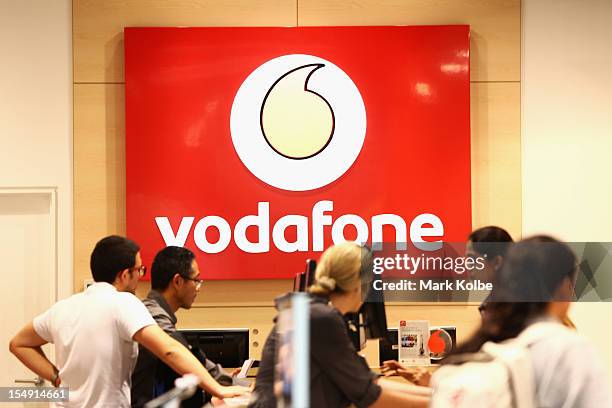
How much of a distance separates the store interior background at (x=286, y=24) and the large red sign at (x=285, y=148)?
0.14m

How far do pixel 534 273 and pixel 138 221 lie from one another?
11.6 feet

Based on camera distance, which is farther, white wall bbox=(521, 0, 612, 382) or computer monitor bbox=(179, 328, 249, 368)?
white wall bbox=(521, 0, 612, 382)

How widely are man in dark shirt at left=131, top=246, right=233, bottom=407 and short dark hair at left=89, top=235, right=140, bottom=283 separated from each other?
9.3 inches

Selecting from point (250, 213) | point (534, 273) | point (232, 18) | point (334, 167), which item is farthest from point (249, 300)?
point (534, 273)

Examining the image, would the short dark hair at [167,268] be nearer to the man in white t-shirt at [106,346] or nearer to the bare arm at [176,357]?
the man in white t-shirt at [106,346]

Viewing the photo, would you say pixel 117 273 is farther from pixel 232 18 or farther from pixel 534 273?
pixel 232 18

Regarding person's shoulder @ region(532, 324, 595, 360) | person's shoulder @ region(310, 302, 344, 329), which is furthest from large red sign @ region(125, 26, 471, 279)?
person's shoulder @ region(532, 324, 595, 360)

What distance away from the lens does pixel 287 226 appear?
5.30 meters

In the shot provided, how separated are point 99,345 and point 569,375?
1.77 m

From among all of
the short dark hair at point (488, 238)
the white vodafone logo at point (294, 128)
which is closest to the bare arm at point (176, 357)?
the short dark hair at point (488, 238)

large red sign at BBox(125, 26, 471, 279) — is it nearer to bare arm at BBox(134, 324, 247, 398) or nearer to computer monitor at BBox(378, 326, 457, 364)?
computer monitor at BBox(378, 326, 457, 364)

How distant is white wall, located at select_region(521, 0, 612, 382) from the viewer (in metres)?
5.40

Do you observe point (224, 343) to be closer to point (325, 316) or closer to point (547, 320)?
point (325, 316)

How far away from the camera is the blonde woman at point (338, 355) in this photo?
244cm
